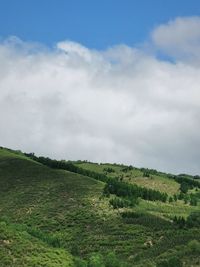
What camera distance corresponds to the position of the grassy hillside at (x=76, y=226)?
87000mm

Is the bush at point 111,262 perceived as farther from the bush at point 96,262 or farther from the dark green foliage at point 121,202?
the dark green foliage at point 121,202

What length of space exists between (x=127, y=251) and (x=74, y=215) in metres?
24.2

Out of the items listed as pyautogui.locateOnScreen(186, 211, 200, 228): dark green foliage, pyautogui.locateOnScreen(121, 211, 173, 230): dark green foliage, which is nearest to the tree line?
pyautogui.locateOnScreen(121, 211, 173, 230): dark green foliage

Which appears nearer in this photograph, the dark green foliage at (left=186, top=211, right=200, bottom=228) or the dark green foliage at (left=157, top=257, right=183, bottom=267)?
the dark green foliage at (left=157, top=257, right=183, bottom=267)

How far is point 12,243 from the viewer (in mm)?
87562

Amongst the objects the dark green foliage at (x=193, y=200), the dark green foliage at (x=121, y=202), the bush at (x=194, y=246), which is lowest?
the bush at (x=194, y=246)

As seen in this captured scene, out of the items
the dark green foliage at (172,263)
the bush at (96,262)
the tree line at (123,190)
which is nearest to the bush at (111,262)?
the bush at (96,262)

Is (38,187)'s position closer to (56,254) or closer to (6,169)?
(6,169)

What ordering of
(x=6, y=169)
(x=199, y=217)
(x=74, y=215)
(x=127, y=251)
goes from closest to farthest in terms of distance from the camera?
1. (x=127, y=251)
2. (x=74, y=215)
3. (x=199, y=217)
4. (x=6, y=169)

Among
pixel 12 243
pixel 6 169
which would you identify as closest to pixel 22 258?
pixel 12 243

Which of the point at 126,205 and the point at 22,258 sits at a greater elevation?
the point at 126,205

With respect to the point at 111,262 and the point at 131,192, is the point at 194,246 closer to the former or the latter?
the point at 111,262

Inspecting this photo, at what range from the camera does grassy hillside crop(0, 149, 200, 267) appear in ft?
285

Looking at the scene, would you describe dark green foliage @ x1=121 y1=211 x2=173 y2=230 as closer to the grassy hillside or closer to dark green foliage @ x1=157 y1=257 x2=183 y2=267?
the grassy hillside
